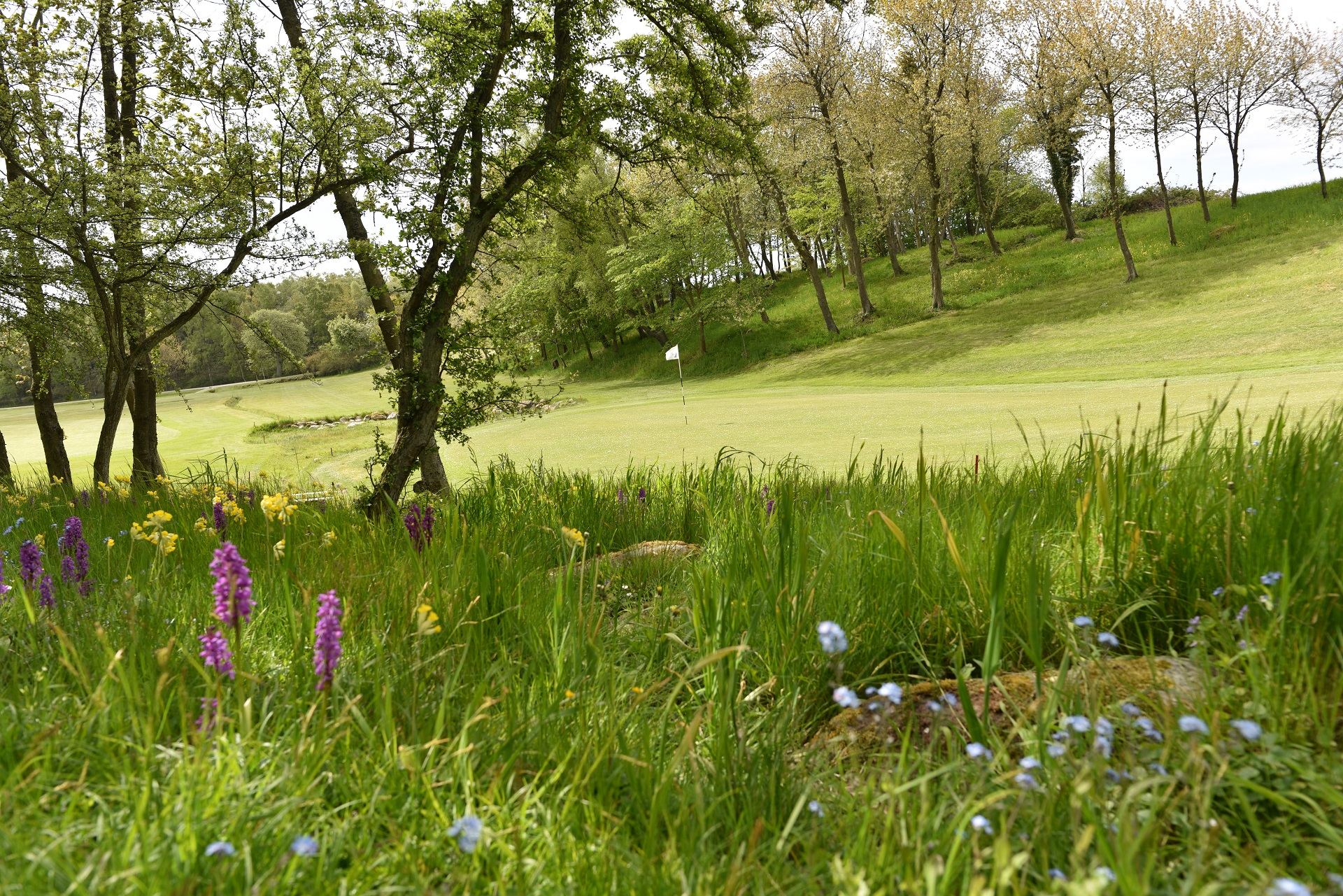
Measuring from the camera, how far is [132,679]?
4.81 ft

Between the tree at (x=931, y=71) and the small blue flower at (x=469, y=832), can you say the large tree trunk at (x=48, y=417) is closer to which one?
the small blue flower at (x=469, y=832)

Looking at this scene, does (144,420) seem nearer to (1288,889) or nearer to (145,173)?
(145,173)

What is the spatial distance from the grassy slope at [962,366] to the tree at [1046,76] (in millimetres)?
5495

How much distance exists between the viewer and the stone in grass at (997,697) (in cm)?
163

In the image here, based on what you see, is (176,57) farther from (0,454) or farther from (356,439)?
(356,439)

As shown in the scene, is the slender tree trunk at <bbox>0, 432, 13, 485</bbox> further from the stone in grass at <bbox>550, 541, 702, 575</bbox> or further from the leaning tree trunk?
the leaning tree trunk

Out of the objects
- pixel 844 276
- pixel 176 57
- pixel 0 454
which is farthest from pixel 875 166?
pixel 0 454

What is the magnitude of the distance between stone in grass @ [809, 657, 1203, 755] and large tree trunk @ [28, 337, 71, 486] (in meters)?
12.3

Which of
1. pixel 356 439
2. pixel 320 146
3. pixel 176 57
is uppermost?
pixel 176 57

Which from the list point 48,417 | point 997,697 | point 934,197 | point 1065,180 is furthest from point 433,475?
point 1065,180

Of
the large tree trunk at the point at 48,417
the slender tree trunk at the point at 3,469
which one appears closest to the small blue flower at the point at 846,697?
the slender tree trunk at the point at 3,469

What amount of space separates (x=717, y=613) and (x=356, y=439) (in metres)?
20.3

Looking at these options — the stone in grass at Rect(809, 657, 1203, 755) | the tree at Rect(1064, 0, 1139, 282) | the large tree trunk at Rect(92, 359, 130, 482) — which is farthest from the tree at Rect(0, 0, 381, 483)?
the tree at Rect(1064, 0, 1139, 282)

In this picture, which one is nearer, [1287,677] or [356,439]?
[1287,677]
